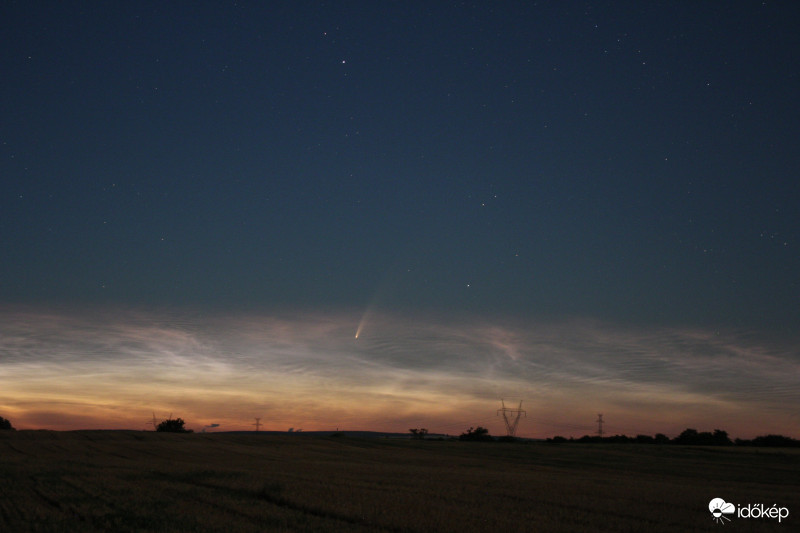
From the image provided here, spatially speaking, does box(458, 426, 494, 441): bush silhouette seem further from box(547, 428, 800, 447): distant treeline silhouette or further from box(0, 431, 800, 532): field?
box(0, 431, 800, 532): field

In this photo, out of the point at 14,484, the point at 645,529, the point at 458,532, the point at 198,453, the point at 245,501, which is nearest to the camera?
the point at 458,532

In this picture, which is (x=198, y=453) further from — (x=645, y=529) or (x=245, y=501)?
(x=645, y=529)

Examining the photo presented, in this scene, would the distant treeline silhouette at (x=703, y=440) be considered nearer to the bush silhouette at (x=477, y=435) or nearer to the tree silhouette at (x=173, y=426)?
the bush silhouette at (x=477, y=435)

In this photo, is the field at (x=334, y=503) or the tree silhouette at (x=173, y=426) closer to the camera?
the field at (x=334, y=503)

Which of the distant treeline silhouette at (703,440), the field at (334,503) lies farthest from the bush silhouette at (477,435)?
the field at (334,503)

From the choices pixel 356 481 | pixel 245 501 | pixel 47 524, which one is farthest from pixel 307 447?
pixel 47 524

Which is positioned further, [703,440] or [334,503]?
[703,440]

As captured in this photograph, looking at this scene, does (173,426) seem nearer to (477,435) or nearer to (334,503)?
(477,435)

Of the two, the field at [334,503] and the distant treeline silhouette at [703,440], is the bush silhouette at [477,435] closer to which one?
the distant treeline silhouette at [703,440]

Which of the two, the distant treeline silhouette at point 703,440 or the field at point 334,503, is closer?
the field at point 334,503

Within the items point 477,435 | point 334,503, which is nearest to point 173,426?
point 477,435

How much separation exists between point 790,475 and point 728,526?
3778 cm

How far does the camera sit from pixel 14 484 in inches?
1021

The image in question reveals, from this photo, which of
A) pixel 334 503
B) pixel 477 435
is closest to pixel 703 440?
pixel 477 435
